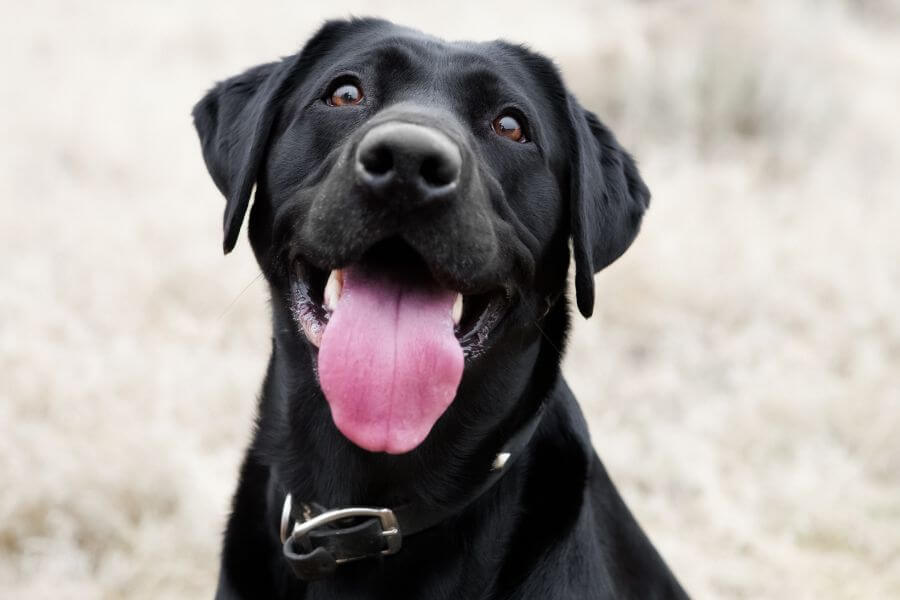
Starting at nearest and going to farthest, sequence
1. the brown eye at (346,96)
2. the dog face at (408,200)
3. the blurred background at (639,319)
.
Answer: the dog face at (408,200) → the brown eye at (346,96) → the blurred background at (639,319)

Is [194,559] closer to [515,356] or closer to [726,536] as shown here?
[515,356]

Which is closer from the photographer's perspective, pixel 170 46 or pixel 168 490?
pixel 168 490

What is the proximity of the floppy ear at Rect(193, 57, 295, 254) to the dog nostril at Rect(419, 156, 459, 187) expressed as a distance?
0.63m

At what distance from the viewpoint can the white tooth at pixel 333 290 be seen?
2.36 m

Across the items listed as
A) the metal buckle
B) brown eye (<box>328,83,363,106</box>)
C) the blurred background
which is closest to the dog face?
brown eye (<box>328,83,363,106</box>)

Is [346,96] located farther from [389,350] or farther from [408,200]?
[389,350]

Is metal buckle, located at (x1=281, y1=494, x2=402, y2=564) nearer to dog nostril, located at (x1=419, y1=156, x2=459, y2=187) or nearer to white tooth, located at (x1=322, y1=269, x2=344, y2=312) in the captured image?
white tooth, located at (x1=322, y1=269, x2=344, y2=312)

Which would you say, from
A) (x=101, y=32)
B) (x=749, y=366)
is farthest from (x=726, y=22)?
(x=101, y=32)

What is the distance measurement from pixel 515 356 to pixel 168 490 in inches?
72.4

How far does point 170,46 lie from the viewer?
1012 cm

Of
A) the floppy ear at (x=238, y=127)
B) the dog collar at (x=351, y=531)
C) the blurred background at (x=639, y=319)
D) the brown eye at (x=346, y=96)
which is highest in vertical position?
the brown eye at (x=346, y=96)

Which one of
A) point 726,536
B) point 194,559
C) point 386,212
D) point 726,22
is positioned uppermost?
point 386,212

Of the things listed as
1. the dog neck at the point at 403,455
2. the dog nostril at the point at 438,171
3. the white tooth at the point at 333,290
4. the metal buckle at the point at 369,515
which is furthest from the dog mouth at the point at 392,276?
the metal buckle at the point at 369,515

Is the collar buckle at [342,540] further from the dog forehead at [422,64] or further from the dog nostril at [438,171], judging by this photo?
the dog forehead at [422,64]
